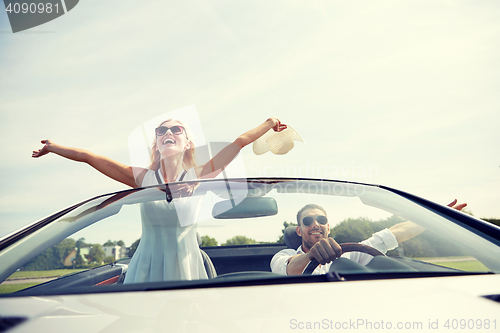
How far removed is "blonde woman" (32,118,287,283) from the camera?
4.52 feet

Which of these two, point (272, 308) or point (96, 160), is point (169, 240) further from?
point (96, 160)

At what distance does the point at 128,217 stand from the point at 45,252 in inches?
14.6

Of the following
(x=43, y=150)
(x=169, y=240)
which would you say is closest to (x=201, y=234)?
(x=169, y=240)

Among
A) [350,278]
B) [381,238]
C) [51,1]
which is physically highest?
[51,1]

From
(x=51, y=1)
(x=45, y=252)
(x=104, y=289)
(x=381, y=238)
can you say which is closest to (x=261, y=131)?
(x=381, y=238)

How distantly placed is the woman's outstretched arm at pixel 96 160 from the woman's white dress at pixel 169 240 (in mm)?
1279

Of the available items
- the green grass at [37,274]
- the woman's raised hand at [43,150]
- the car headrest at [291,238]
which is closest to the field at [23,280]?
the green grass at [37,274]

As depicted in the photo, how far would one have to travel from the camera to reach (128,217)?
164 cm

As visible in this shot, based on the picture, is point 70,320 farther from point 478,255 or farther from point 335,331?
point 478,255

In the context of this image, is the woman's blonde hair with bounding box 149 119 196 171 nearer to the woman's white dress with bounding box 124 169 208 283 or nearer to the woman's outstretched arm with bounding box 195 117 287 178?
the woman's outstretched arm with bounding box 195 117 287 178

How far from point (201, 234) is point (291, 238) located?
55 cm

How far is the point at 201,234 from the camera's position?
177cm

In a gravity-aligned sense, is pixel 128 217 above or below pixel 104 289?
above

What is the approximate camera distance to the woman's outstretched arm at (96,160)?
2.84 m
